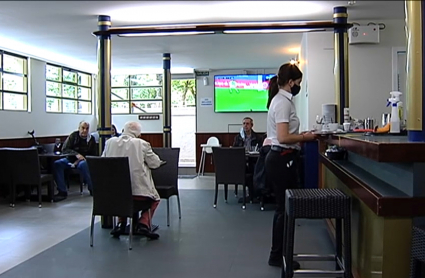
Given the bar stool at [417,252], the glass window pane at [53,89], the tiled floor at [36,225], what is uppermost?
the glass window pane at [53,89]

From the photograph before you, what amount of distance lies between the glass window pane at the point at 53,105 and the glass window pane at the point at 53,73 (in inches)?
16.3

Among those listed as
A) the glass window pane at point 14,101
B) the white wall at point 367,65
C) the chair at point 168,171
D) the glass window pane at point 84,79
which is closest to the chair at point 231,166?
the chair at point 168,171

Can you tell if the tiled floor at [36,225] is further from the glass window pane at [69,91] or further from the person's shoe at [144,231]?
the glass window pane at [69,91]

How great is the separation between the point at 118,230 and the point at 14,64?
4384 mm

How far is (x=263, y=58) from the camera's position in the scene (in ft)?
27.5

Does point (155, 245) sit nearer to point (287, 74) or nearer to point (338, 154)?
point (338, 154)

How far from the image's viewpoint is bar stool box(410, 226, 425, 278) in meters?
1.92

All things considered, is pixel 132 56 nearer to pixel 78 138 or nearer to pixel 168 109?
pixel 168 109

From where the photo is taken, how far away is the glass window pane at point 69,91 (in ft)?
29.1

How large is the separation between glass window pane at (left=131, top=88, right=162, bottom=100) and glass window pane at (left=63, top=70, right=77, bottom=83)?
1484mm

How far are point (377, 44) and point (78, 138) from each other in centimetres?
470

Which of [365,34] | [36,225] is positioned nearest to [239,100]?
[365,34]

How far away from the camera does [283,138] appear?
2928 mm

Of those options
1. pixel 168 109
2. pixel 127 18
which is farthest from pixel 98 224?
pixel 168 109
